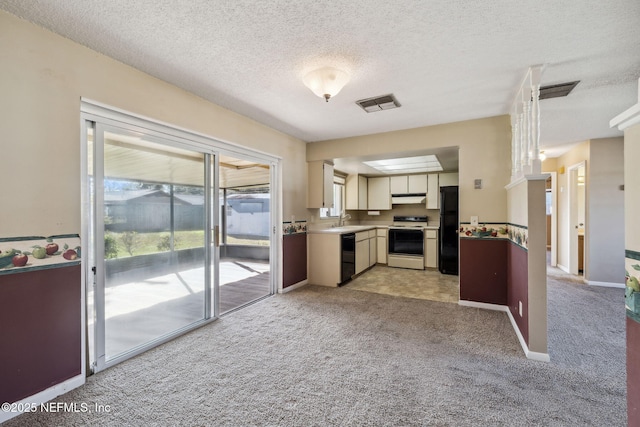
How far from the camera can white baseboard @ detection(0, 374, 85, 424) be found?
167cm

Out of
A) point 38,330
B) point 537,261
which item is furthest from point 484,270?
point 38,330

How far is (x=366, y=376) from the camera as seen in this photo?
206 centimetres

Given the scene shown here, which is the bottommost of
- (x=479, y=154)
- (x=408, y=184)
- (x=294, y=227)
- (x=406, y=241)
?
(x=406, y=241)

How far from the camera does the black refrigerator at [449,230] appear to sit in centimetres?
514

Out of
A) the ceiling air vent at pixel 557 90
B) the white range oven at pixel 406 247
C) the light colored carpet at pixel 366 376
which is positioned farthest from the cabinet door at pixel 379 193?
the ceiling air vent at pixel 557 90

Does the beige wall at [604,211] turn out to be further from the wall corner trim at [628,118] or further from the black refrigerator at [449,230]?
the wall corner trim at [628,118]

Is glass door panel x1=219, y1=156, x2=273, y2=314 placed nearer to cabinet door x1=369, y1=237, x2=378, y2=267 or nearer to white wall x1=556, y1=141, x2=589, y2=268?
cabinet door x1=369, y1=237, x2=378, y2=267

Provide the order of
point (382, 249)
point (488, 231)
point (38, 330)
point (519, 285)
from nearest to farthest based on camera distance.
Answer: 1. point (38, 330)
2. point (519, 285)
3. point (488, 231)
4. point (382, 249)

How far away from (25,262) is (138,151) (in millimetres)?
1153

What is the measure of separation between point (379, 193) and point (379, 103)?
12.2ft

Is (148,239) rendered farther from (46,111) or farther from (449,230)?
(449,230)

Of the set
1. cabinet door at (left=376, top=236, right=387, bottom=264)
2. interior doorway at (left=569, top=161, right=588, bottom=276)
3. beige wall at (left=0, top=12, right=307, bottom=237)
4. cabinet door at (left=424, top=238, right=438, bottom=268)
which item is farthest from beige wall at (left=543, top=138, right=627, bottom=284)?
beige wall at (left=0, top=12, right=307, bottom=237)

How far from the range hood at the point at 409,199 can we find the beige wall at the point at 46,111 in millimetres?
5230

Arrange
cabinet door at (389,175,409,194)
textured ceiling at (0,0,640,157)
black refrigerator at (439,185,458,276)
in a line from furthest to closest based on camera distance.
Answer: cabinet door at (389,175,409,194), black refrigerator at (439,185,458,276), textured ceiling at (0,0,640,157)
